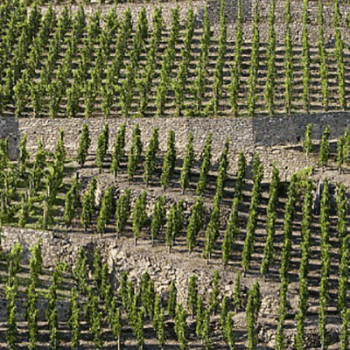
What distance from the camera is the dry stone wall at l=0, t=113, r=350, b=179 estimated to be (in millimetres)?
64375

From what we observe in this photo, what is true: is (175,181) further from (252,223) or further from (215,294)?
(215,294)

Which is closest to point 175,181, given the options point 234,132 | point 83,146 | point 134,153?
point 134,153

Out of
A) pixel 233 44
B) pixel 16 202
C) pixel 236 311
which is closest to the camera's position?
pixel 236 311

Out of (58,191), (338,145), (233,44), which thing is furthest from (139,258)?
(233,44)

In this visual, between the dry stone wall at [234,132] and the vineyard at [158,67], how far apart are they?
1.09 metres

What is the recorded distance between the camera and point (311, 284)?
58.1m

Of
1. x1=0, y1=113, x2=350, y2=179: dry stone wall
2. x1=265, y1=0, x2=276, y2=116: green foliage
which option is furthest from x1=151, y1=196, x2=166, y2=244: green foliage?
x1=265, y1=0, x2=276, y2=116: green foliage

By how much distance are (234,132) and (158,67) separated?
7.68 meters

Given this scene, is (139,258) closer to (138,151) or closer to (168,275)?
(168,275)

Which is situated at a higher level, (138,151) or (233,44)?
(233,44)

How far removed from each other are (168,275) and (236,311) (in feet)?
10.8

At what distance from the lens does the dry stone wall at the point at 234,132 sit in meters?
64.4

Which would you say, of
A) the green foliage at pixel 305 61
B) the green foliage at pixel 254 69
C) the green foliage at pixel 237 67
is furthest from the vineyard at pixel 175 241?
the green foliage at pixel 237 67

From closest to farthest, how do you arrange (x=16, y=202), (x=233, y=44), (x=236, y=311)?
(x=236, y=311) → (x=16, y=202) → (x=233, y=44)
